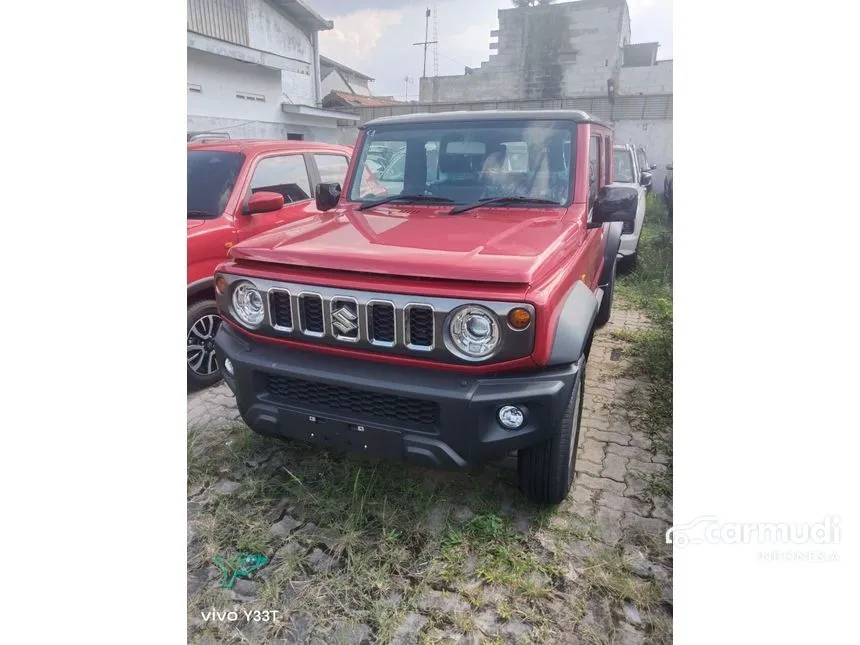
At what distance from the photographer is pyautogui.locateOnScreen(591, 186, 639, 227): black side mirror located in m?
2.56

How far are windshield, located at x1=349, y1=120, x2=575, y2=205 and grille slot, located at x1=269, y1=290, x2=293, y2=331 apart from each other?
111cm

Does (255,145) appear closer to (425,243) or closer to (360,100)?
(360,100)

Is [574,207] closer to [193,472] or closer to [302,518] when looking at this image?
[302,518]

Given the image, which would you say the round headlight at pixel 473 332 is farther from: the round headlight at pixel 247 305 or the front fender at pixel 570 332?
the round headlight at pixel 247 305

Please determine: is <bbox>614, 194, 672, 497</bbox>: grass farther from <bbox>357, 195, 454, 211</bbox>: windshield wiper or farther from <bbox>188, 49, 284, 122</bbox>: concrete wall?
<bbox>188, 49, 284, 122</bbox>: concrete wall

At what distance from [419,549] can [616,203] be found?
1895 millimetres

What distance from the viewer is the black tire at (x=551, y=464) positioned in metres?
2.17

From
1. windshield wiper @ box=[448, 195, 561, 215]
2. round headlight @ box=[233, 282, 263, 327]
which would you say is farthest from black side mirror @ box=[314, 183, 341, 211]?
round headlight @ box=[233, 282, 263, 327]

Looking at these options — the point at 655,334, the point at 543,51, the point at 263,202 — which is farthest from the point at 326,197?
the point at 655,334

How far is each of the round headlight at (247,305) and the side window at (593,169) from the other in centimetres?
179

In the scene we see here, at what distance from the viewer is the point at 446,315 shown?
187cm

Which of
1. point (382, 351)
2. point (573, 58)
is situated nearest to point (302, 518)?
point (382, 351)
